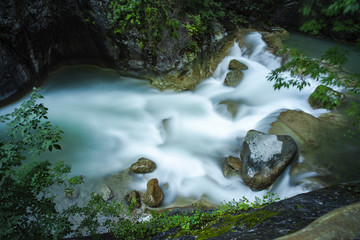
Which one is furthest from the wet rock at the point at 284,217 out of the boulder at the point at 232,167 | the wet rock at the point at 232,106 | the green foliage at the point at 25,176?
the wet rock at the point at 232,106

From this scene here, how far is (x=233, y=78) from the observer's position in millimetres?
8445

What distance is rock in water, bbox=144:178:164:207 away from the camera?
5000 mm

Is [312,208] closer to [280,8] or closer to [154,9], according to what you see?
[154,9]

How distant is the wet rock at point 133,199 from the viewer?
16.2ft

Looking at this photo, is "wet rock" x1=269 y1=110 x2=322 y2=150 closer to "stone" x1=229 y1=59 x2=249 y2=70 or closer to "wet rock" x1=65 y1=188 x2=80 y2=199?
"stone" x1=229 y1=59 x2=249 y2=70

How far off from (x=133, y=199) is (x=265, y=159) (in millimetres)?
3168

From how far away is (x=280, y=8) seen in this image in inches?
462

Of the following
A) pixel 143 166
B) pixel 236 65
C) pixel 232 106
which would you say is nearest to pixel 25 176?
pixel 143 166

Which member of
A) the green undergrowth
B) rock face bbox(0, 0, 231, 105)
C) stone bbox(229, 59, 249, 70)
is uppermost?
rock face bbox(0, 0, 231, 105)

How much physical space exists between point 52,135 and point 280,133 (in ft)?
17.5

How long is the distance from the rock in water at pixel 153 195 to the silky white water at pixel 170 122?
0.21 metres

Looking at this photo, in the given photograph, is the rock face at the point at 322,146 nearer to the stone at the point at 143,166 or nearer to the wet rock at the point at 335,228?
the wet rock at the point at 335,228

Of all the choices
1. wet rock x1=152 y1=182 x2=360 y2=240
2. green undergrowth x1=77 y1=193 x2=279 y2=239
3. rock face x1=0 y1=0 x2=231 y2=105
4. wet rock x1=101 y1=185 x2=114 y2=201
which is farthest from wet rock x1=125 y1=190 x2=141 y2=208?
rock face x1=0 y1=0 x2=231 y2=105

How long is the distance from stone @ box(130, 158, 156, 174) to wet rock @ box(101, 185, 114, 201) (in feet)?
2.48
